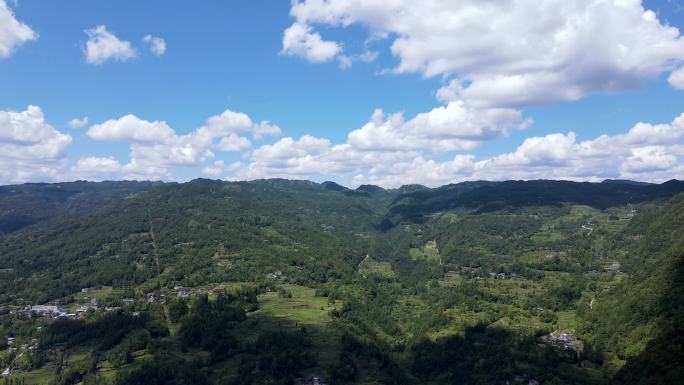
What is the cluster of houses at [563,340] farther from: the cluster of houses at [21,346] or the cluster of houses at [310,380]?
the cluster of houses at [21,346]

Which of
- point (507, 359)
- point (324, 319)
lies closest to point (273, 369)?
point (324, 319)

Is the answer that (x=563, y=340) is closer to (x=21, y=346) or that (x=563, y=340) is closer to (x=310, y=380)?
(x=310, y=380)

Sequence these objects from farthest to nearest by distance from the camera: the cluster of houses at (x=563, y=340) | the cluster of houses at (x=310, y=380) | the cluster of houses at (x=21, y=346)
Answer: the cluster of houses at (x=21, y=346) < the cluster of houses at (x=563, y=340) < the cluster of houses at (x=310, y=380)

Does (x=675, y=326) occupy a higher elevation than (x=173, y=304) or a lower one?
higher

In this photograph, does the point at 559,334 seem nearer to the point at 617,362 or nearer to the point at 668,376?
the point at 617,362

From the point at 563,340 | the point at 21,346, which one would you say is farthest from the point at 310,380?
the point at 21,346

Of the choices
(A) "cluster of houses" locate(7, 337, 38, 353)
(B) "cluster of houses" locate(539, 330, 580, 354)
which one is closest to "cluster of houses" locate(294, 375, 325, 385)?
(B) "cluster of houses" locate(539, 330, 580, 354)

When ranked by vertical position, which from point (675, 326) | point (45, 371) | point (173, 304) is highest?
point (675, 326)

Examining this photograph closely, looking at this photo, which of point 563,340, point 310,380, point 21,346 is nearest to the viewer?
point 310,380

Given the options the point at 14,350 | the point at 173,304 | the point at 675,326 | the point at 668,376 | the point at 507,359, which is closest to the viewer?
the point at 668,376

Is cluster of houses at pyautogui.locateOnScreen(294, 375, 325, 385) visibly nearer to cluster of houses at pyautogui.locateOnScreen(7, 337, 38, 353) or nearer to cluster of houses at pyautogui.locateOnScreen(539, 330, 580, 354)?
cluster of houses at pyautogui.locateOnScreen(539, 330, 580, 354)

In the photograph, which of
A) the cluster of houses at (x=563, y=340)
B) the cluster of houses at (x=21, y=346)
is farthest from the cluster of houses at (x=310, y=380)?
the cluster of houses at (x=21, y=346)
